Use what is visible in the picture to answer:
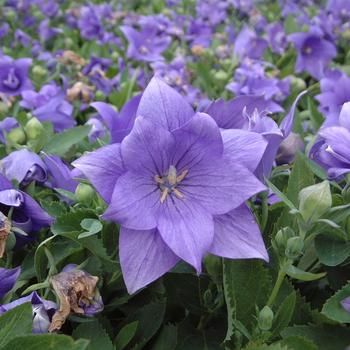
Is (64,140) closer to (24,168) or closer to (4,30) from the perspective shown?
(24,168)

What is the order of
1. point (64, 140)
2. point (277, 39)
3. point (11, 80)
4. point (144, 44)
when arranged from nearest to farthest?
1. point (64, 140)
2. point (11, 80)
3. point (144, 44)
4. point (277, 39)

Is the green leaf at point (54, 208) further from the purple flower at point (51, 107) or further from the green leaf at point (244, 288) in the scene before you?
the purple flower at point (51, 107)

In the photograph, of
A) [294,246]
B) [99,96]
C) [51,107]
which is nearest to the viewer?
[294,246]

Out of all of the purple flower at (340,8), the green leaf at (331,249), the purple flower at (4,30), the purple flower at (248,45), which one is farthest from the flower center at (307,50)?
the green leaf at (331,249)

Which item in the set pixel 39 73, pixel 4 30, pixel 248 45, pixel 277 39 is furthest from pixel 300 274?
pixel 4 30

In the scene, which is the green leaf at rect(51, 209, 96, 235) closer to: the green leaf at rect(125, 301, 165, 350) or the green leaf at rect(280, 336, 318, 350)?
the green leaf at rect(125, 301, 165, 350)

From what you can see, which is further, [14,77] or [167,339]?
[14,77]
